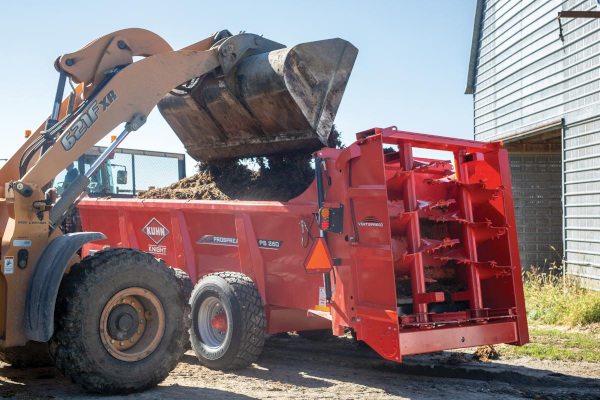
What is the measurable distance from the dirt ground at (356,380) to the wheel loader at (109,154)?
313 mm

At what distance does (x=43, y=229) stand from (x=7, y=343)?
0.84 m

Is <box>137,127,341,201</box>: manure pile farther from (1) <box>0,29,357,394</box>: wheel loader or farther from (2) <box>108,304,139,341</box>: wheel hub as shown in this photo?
(2) <box>108,304,139,341</box>: wheel hub

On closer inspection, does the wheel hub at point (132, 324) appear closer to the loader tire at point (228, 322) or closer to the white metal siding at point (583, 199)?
the loader tire at point (228, 322)

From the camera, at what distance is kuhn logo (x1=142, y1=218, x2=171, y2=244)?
7.11m

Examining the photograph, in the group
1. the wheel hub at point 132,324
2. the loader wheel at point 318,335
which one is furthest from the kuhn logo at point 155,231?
the wheel hub at point 132,324

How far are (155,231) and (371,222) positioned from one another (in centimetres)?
301

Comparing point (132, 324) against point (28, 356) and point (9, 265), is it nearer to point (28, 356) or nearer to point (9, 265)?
point (9, 265)

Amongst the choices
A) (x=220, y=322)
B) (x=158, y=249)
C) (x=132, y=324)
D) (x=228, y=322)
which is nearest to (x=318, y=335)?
(x=220, y=322)

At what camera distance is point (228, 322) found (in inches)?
229

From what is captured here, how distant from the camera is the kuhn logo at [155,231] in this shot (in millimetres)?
7113

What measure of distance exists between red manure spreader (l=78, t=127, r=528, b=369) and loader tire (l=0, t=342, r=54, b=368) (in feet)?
4.42

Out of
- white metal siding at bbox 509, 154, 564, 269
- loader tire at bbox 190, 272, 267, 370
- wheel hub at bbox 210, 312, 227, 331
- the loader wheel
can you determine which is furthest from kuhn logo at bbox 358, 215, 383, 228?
white metal siding at bbox 509, 154, 564, 269

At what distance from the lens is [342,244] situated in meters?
5.35

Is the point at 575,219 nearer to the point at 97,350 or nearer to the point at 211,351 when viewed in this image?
the point at 211,351
